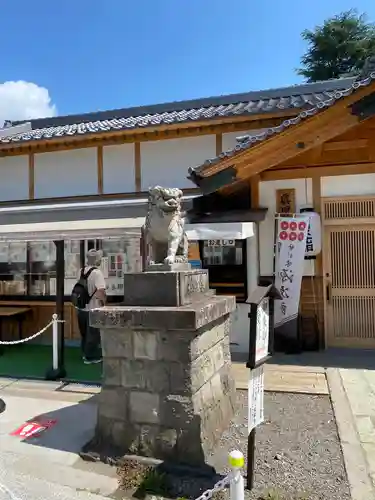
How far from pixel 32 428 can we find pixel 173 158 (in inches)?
291

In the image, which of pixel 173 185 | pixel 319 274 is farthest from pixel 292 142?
pixel 173 185

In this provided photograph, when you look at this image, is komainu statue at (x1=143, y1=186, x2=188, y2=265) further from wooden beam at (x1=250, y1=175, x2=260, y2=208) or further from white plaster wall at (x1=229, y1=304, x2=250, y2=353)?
wooden beam at (x1=250, y1=175, x2=260, y2=208)

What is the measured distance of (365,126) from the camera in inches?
313

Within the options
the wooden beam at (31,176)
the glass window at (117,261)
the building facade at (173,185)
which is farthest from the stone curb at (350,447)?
the wooden beam at (31,176)

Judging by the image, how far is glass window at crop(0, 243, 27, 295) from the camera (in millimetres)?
10281

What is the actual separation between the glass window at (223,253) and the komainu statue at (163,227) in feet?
13.9

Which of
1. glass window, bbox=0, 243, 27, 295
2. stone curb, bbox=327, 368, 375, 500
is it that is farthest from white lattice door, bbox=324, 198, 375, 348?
glass window, bbox=0, 243, 27, 295

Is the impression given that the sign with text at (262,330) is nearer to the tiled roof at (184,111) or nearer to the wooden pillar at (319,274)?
the wooden pillar at (319,274)

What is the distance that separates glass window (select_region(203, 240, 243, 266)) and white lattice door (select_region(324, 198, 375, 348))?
1815 millimetres

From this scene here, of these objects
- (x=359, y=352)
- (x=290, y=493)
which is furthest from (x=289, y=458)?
(x=359, y=352)

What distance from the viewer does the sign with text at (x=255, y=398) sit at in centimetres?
348

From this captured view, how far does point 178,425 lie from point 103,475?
0.81 m

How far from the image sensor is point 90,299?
25.8 feet

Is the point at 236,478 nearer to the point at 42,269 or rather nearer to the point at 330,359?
the point at 330,359
